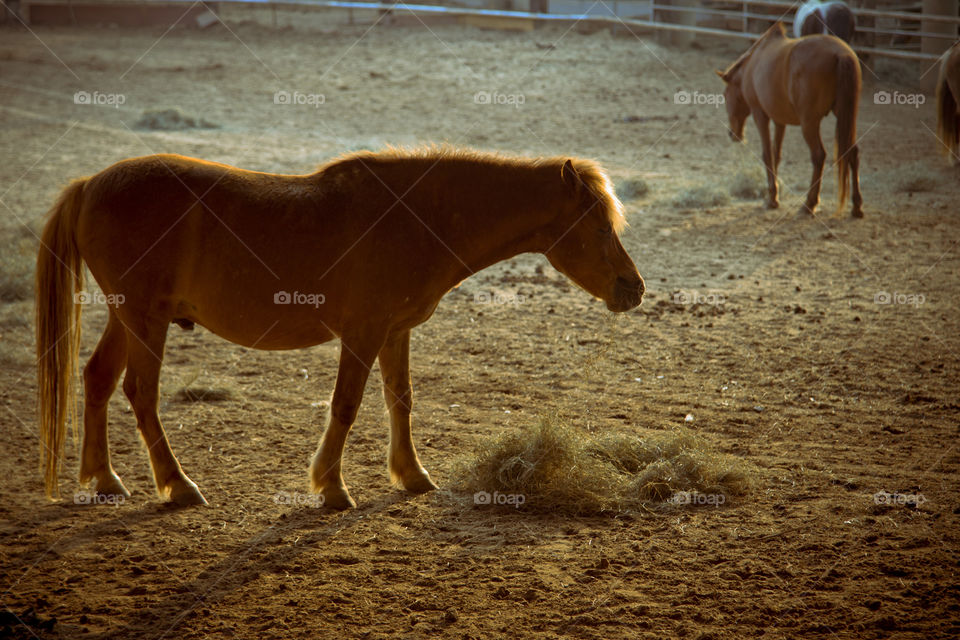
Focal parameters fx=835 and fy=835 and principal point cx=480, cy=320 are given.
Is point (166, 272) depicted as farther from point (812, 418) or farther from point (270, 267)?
point (812, 418)

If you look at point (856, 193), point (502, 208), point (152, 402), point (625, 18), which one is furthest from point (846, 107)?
point (625, 18)

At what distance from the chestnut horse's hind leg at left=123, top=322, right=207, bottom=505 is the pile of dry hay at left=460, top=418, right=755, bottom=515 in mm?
1575

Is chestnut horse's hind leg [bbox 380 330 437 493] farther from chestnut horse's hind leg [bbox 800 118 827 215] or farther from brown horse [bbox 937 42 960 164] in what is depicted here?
brown horse [bbox 937 42 960 164]

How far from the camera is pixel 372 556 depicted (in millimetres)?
4090

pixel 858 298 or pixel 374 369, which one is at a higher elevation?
pixel 858 298


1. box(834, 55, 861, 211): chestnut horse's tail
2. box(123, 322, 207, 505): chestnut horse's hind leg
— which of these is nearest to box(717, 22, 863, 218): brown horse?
box(834, 55, 861, 211): chestnut horse's tail

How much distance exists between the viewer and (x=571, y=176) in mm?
4430

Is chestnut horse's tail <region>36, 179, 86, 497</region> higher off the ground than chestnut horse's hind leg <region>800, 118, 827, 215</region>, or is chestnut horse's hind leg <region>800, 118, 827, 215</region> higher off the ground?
chestnut horse's hind leg <region>800, 118, 827, 215</region>

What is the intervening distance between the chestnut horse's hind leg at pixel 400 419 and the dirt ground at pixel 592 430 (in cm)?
11

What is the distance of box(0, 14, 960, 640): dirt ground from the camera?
3.65 meters

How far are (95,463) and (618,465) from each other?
2.98 metres

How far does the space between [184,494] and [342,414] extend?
0.99 metres

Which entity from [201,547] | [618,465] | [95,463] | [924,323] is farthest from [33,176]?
[924,323]

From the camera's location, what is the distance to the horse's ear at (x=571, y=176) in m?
4.41
